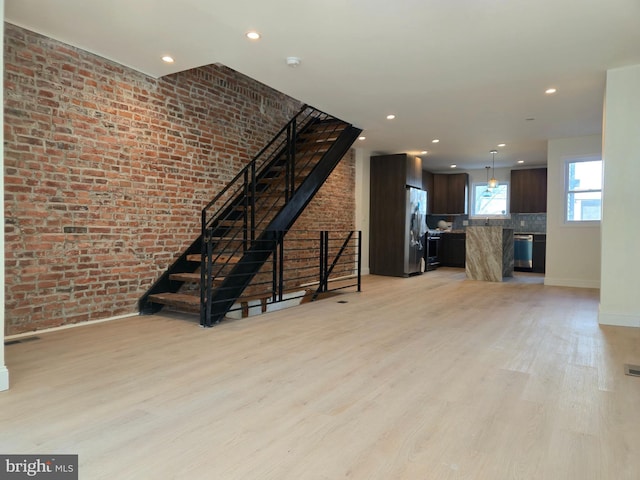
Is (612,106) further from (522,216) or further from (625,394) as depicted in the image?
(522,216)

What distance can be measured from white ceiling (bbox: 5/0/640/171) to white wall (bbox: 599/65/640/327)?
35 cm

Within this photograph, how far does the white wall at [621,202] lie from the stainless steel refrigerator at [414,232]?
413 centimetres

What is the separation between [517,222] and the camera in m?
10.5

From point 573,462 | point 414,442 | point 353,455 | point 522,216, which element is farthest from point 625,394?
point 522,216

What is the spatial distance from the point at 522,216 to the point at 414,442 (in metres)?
10.0

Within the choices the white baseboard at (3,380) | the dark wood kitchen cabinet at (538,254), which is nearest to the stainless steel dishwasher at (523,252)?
the dark wood kitchen cabinet at (538,254)

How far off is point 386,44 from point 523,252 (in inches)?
304

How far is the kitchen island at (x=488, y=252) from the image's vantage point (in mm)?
7789

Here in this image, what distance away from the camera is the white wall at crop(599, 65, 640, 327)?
4.15 m

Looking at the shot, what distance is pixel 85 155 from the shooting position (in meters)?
3.82

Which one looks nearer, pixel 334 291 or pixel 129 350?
pixel 129 350

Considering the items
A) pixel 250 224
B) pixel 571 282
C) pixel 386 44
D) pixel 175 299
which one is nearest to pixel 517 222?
pixel 571 282

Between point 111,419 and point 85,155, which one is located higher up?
point 85,155


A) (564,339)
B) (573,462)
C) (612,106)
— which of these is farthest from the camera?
(612,106)
